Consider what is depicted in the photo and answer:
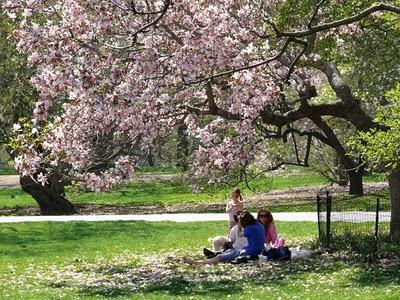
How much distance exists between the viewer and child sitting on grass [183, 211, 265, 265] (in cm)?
1577

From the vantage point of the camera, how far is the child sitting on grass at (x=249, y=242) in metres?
15.8

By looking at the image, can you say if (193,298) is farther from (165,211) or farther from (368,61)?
(165,211)

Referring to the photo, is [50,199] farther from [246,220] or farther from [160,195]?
[246,220]

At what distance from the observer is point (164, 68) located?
15109 millimetres

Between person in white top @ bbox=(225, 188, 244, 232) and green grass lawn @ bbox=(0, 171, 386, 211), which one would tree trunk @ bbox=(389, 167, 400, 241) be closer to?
person in white top @ bbox=(225, 188, 244, 232)

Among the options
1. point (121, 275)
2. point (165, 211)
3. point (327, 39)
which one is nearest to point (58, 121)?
point (121, 275)

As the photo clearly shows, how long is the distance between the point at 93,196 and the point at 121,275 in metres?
26.4

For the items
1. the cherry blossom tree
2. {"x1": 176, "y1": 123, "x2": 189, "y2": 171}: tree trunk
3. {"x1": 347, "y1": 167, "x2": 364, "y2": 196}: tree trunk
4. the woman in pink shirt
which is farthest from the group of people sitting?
{"x1": 176, "y1": 123, "x2": 189, "y2": 171}: tree trunk

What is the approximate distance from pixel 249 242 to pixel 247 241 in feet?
0.70

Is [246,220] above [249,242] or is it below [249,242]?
above

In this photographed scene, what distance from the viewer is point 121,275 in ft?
50.8

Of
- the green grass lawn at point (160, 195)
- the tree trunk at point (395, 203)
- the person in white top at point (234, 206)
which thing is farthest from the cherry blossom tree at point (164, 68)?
the green grass lawn at point (160, 195)

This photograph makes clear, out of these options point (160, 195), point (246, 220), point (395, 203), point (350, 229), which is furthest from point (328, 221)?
point (160, 195)

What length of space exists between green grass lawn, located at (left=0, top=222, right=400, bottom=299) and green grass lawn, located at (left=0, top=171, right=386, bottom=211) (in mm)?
8489
